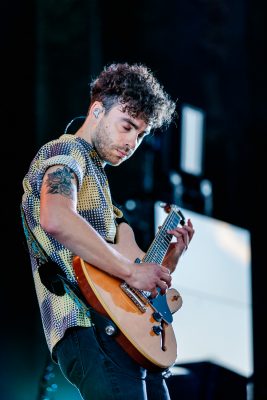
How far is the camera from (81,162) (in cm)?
253

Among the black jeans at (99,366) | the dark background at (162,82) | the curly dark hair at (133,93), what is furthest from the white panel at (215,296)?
the black jeans at (99,366)

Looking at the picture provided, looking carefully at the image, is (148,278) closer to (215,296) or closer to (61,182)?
(61,182)

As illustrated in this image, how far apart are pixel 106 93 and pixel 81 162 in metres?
0.41

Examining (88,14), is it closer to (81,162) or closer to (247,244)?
(247,244)

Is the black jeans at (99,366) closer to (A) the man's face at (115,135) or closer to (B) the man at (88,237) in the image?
(B) the man at (88,237)

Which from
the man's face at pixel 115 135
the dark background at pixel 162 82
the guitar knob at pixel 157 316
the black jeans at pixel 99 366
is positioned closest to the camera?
the black jeans at pixel 99 366

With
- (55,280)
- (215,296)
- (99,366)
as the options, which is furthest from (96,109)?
Answer: (215,296)

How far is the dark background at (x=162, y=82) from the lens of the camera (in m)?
4.85

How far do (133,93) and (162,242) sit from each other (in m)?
0.63

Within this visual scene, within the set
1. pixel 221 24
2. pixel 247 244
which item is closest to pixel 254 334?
pixel 247 244

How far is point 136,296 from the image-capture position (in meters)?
2.51

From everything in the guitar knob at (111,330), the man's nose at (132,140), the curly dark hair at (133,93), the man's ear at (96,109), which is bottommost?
the guitar knob at (111,330)

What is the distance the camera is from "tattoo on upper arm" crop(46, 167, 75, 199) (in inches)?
92.7

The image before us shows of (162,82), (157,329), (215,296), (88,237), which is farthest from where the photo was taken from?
(162,82)
